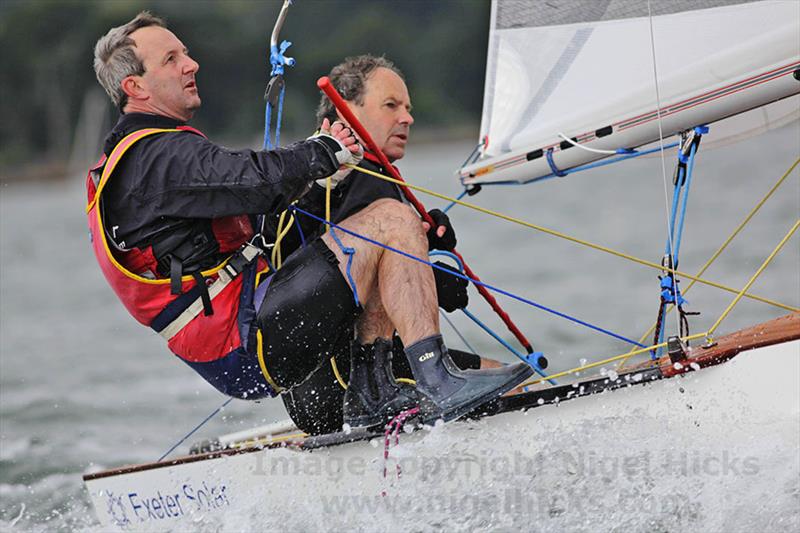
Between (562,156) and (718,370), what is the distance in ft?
3.27

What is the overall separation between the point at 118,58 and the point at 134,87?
87 mm

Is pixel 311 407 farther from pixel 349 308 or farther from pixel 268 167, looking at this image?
pixel 268 167

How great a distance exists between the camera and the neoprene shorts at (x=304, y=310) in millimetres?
2855

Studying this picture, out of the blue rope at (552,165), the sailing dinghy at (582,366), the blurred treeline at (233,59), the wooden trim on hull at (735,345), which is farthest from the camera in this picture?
the blurred treeline at (233,59)

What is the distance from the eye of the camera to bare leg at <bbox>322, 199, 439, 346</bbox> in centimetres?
283

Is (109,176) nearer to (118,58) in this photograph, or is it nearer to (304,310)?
(118,58)

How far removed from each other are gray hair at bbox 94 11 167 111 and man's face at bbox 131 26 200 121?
0.02 meters

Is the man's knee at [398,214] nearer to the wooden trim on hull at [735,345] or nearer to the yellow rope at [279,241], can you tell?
the yellow rope at [279,241]

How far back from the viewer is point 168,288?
293 centimetres

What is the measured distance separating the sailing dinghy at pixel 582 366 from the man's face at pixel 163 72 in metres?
0.92

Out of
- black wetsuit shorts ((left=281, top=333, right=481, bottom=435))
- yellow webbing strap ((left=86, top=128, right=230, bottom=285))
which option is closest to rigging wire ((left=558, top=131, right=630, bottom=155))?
black wetsuit shorts ((left=281, top=333, right=481, bottom=435))

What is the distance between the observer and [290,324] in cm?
287

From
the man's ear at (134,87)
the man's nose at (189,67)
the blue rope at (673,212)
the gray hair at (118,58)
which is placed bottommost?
the blue rope at (673,212)

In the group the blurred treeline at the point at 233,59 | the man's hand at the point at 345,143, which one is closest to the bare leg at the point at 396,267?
the man's hand at the point at 345,143
